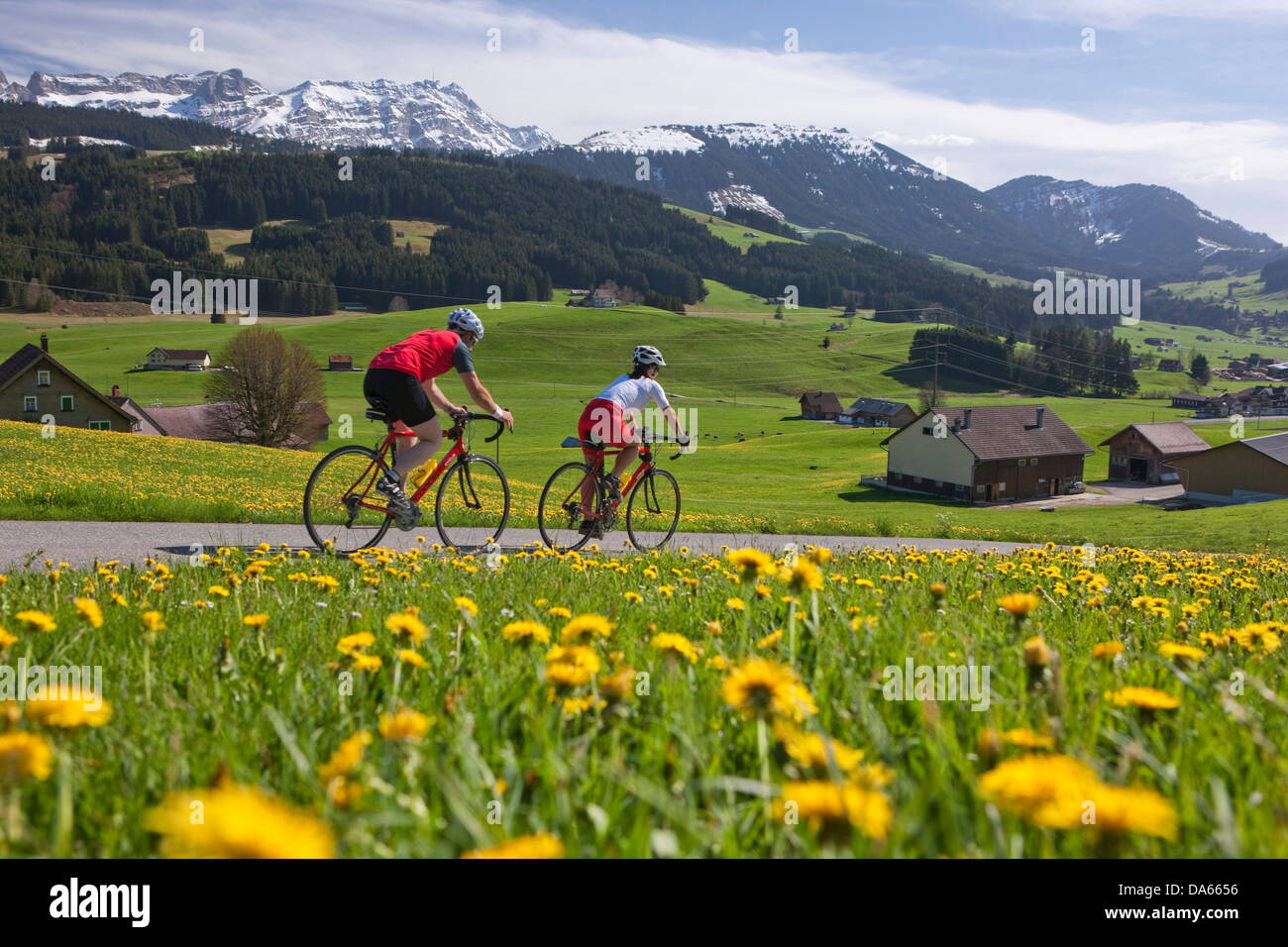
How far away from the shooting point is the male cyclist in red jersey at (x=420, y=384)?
845cm

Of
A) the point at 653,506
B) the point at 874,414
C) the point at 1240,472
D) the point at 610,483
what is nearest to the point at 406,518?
the point at 610,483

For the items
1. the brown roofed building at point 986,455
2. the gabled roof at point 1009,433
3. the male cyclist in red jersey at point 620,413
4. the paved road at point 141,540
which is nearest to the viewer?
the paved road at point 141,540

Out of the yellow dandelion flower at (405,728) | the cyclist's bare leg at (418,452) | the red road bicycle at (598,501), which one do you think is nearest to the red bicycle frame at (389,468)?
the cyclist's bare leg at (418,452)

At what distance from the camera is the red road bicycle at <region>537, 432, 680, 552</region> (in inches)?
407

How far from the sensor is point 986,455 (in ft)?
246

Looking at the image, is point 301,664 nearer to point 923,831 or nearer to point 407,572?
point 923,831

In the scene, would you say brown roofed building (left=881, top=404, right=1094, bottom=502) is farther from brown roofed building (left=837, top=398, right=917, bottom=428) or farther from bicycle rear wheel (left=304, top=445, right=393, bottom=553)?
bicycle rear wheel (left=304, top=445, right=393, bottom=553)

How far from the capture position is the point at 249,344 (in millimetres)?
64500

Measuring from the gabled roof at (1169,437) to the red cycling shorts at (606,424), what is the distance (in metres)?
101

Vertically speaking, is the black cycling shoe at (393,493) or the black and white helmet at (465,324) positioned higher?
the black and white helmet at (465,324)

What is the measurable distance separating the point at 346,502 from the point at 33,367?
247ft

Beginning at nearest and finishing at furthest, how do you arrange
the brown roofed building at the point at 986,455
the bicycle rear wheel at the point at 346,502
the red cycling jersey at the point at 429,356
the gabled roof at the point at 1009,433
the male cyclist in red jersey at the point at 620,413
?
the red cycling jersey at the point at 429,356
the bicycle rear wheel at the point at 346,502
the male cyclist in red jersey at the point at 620,413
the brown roofed building at the point at 986,455
the gabled roof at the point at 1009,433

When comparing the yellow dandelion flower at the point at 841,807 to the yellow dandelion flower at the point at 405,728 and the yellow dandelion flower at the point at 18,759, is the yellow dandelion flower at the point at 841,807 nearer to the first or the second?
the yellow dandelion flower at the point at 405,728

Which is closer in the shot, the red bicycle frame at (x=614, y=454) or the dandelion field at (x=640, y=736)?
the dandelion field at (x=640, y=736)
